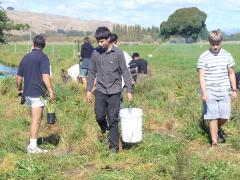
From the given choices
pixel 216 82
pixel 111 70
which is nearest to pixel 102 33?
pixel 111 70

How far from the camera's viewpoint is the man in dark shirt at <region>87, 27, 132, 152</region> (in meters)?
6.73

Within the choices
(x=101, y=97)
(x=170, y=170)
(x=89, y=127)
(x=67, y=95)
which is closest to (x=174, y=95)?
(x=67, y=95)

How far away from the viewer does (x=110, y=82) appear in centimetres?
676

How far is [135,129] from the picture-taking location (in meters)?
6.73

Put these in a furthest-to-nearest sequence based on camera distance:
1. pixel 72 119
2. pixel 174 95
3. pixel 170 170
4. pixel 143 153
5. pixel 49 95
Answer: pixel 174 95 → pixel 72 119 → pixel 49 95 → pixel 143 153 → pixel 170 170

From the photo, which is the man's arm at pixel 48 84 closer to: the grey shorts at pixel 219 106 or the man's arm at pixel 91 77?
the man's arm at pixel 91 77

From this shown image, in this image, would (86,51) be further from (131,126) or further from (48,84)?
(131,126)

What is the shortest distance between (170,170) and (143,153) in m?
1.02

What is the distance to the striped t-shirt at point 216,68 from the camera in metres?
6.82

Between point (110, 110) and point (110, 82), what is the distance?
0.39 m

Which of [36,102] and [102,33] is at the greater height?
[102,33]

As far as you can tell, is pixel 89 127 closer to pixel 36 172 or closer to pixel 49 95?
pixel 49 95

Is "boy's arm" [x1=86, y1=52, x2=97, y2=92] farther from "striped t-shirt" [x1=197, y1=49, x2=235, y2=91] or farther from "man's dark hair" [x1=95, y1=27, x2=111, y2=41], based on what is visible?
"striped t-shirt" [x1=197, y1=49, x2=235, y2=91]

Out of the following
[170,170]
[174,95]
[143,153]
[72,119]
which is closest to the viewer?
[170,170]
